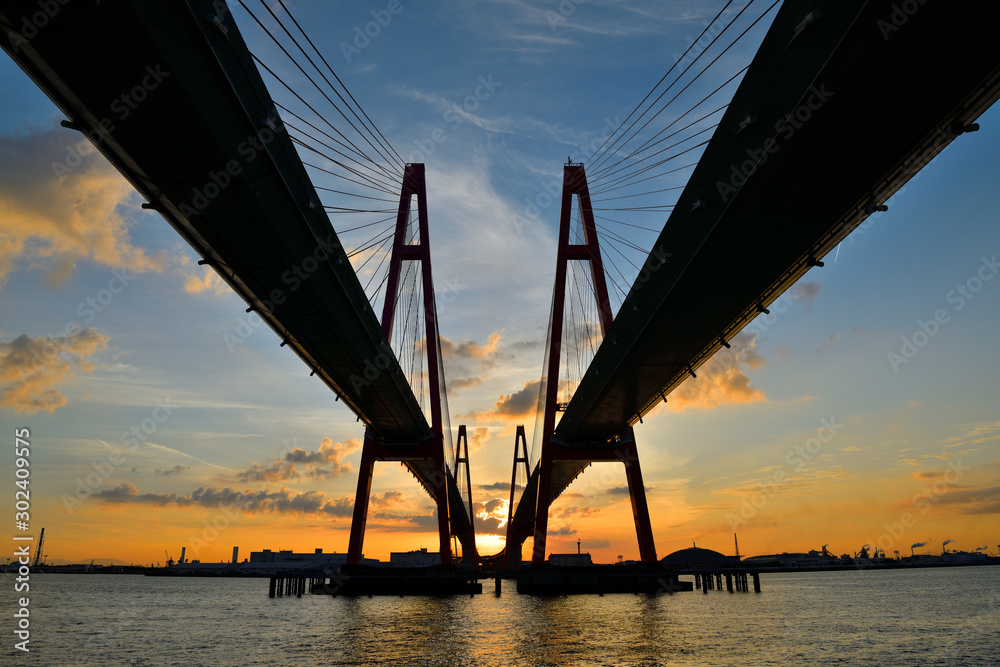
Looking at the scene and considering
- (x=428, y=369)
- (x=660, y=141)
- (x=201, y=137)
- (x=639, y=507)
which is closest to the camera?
(x=201, y=137)

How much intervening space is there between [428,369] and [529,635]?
2148 cm

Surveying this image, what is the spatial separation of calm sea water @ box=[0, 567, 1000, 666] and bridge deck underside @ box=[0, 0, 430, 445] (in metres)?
11.3

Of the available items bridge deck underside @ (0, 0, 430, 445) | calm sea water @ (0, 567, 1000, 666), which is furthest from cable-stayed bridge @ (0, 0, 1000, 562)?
calm sea water @ (0, 567, 1000, 666)

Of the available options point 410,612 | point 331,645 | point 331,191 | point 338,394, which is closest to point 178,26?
point 331,191

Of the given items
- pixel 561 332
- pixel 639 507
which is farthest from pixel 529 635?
pixel 561 332

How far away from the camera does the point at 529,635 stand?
79.2 ft

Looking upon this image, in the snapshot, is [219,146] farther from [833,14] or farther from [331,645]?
[331,645]

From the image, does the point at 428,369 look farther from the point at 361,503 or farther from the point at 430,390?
the point at 361,503

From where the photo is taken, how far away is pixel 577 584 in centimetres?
3984

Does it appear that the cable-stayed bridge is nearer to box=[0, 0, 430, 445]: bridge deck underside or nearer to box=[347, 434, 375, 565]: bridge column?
box=[0, 0, 430, 445]: bridge deck underside

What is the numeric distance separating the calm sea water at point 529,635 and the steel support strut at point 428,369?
492cm

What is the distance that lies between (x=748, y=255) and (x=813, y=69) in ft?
23.8

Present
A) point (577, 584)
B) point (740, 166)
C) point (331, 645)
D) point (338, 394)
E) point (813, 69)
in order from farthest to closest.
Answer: point (577, 584)
point (338, 394)
point (331, 645)
point (740, 166)
point (813, 69)

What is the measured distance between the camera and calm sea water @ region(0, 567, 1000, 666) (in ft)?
63.9
